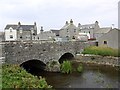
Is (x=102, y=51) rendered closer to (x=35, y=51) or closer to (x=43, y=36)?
(x=35, y=51)

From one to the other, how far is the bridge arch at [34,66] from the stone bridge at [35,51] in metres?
0.25

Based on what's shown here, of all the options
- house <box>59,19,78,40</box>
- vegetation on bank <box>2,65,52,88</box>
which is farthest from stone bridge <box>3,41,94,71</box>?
house <box>59,19,78,40</box>

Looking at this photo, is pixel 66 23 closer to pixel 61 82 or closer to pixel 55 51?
pixel 55 51

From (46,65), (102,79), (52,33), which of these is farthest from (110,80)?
(52,33)

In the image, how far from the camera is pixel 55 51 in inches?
1560

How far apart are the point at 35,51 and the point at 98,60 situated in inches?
583

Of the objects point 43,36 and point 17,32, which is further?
point 43,36

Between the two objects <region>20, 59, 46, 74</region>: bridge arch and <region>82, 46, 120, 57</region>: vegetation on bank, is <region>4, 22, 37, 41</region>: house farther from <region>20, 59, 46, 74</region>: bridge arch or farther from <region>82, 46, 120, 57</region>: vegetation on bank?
<region>20, 59, 46, 74</region>: bridge arch

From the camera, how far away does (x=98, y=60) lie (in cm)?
4450

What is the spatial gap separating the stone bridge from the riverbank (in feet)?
7.31

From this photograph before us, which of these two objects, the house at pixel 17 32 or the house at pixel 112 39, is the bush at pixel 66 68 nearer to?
the house at pixel 112 39

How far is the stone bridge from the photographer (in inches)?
1222

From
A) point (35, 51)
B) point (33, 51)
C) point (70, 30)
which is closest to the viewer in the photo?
point (33, 51)

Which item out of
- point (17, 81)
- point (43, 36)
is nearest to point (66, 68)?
point (17, 81)
